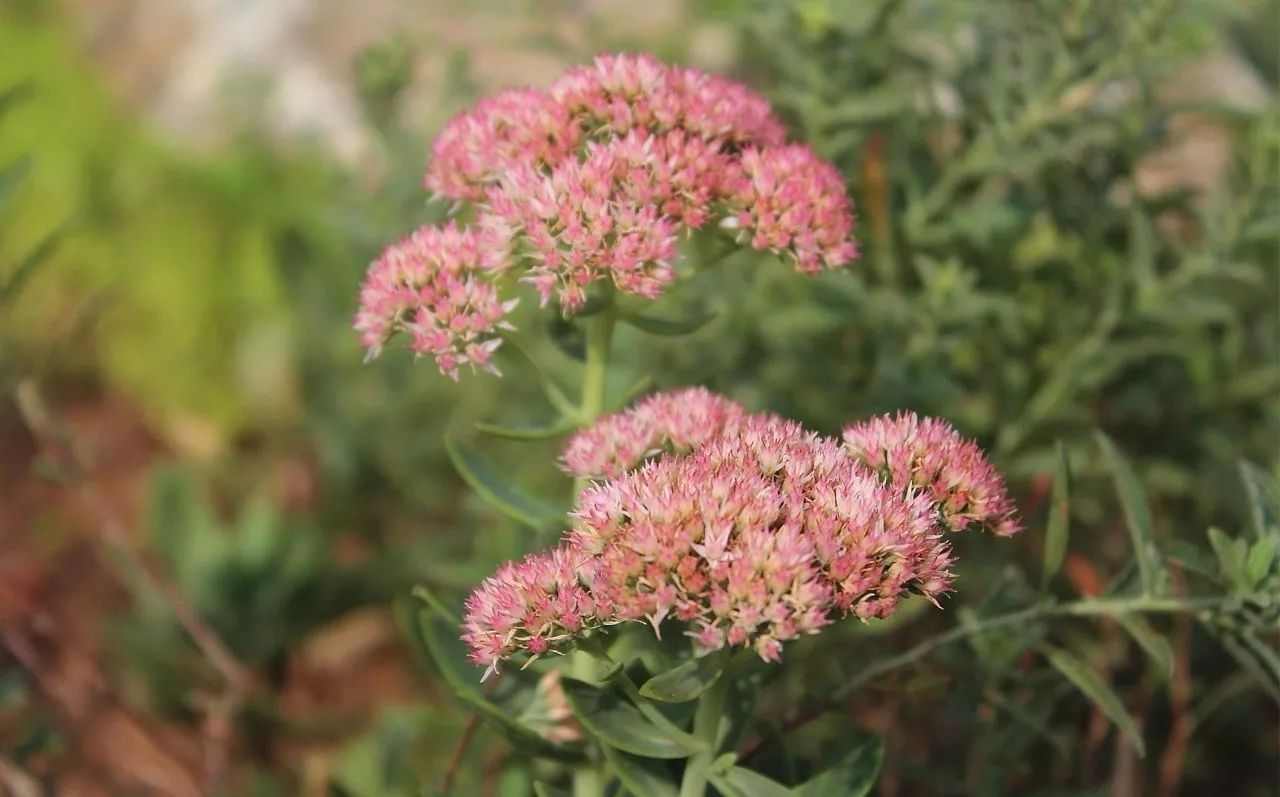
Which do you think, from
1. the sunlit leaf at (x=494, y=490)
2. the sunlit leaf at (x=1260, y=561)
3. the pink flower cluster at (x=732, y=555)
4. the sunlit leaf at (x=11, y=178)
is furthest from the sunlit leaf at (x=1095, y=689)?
the sunlit leaf at (x=11, y=178)

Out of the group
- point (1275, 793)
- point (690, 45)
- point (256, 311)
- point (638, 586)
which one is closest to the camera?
point (638, 586)

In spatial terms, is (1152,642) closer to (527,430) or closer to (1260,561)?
(1260,561)

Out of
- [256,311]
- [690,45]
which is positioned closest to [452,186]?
[690,45]

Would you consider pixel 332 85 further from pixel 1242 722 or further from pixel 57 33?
pixel 1242 722

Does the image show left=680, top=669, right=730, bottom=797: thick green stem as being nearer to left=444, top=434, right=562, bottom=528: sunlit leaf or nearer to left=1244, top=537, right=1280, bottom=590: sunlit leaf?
left=444, top=434, right=562, bottom=528: sunlit leaf

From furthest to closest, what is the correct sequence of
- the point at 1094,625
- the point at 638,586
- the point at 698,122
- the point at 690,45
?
1. the point at 690,45
2. the point at 1094,625
3. the point at 698,122
4. the point at 638,586

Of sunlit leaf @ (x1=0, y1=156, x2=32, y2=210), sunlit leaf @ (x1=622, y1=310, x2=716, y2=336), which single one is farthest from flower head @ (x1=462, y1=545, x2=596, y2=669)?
sunlit leaf @ (x1=0, y1=156, x2=32, y2=210)

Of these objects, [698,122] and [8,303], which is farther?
[8,303]
